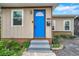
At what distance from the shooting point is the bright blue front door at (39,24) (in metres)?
15.3

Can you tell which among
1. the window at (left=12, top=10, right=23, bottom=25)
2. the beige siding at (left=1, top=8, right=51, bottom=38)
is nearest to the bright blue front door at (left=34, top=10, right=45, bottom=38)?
the beige siding at (left=1, top=8, right=51, bottom=38)

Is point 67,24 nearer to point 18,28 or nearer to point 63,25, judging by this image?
point 63,25

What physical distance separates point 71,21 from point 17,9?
11504 millimetres

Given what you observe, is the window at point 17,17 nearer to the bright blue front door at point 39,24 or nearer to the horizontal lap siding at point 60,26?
the bright blue front door at point 39,24

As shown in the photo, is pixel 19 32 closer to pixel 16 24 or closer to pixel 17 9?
pixel 16 24

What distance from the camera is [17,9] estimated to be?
15.3 metres

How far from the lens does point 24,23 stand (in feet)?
Answer: 50.3

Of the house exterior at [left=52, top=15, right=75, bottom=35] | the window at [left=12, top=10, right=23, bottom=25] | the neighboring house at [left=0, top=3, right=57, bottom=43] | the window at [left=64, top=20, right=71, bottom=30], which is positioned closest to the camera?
the neighboring house at [left=0, top=3, right=57, bottom=43]

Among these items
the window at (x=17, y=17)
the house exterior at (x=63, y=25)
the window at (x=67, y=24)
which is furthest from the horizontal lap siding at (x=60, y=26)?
the window at (x=17, y=17)

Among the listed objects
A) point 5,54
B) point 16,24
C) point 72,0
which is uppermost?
point 72,0

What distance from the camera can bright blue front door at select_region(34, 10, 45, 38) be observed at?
15.3 m

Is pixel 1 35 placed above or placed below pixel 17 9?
below

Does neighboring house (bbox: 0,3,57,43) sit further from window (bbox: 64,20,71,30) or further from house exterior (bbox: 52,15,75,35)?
window (bbox: 64,20,71,30)

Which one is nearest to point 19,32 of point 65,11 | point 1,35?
point 1,35
